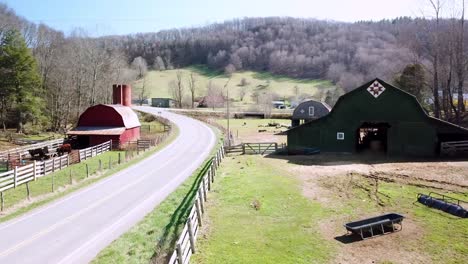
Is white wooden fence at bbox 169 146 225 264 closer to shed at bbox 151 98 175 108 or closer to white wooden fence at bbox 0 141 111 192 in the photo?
white wooden fence at bbox 0 141 111 192

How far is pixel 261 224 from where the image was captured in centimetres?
1712

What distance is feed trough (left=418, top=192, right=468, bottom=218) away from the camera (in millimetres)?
18352

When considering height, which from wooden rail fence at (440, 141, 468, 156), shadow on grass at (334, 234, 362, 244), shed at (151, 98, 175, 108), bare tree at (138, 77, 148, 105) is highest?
bare tree at (138, 77, 148, 105)

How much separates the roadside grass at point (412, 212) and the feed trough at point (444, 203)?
32 centimetres

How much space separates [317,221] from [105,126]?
3672 cm

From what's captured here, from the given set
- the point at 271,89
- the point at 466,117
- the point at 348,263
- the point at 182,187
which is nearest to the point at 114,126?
the point at 182,187

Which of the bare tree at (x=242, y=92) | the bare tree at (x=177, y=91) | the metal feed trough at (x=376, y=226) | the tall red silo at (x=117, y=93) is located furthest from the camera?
the bare tree at (x=242, y=92)

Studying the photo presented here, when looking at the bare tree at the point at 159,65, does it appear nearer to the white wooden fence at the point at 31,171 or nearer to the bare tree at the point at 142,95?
the bare tree at the point at 142,95

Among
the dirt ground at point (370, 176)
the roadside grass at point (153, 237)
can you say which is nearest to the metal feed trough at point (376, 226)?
the dirt ground at point (370, 176)

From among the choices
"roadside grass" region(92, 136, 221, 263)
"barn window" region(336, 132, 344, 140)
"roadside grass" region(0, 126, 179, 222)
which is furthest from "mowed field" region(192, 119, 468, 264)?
"roadside grass" region(0, 126, 179, 222)

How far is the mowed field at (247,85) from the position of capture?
458 ft

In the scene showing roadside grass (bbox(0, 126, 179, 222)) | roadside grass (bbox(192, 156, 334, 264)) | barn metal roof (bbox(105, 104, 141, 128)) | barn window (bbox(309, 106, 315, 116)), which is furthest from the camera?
barn window (bbox(309, 106, 315, 116))

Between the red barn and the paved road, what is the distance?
15979 millimetres

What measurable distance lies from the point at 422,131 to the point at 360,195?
1622cm
